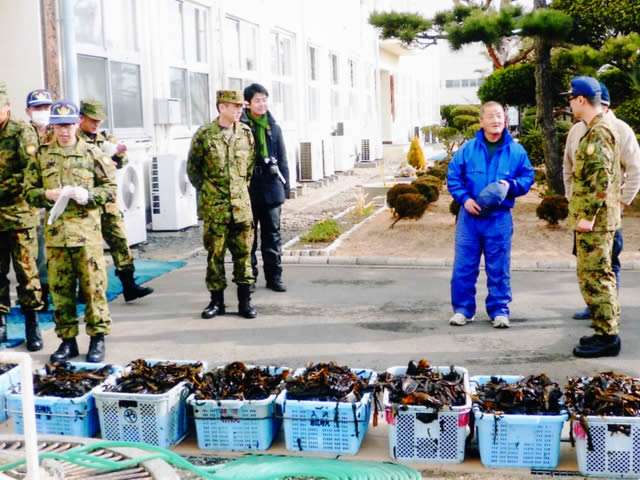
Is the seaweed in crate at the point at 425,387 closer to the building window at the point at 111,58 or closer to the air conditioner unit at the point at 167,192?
the building window at the point at 111,58

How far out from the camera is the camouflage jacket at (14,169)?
6465mm

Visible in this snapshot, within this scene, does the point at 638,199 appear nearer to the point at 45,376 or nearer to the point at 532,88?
the point at 532,88

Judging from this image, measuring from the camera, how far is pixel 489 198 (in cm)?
670

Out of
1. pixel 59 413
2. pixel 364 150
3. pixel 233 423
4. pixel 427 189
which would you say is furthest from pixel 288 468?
pixel 364 150

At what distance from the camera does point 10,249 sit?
6672mm

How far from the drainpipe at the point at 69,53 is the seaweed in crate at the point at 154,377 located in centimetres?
651

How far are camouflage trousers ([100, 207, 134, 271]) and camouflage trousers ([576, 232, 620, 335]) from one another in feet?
14.5

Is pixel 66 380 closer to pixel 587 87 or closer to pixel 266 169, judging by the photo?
pixel 266 169

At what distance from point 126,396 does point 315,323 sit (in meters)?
3.10

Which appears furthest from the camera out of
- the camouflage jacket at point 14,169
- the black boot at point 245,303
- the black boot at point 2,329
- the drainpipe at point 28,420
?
the black boot at point 245,303

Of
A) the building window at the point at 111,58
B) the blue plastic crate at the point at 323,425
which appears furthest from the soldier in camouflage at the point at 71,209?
the building window at the point at 111,58

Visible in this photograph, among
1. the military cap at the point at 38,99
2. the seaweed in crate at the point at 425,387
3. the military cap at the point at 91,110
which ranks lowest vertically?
the seaweed in crate at the point at 425,387

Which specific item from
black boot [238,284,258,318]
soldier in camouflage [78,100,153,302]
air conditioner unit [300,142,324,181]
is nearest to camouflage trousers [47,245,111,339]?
black boot [238,284,258,318]

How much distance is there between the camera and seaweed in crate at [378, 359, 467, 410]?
4277mm
